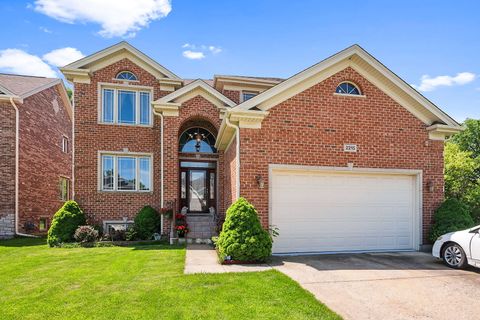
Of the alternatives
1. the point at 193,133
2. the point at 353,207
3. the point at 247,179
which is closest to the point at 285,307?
the point at 247,179

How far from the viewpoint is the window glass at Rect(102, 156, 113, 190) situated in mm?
14008

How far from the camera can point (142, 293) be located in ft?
18.7

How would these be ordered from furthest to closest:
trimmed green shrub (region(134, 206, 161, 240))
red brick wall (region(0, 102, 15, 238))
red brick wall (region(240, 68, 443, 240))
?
red brick wall (region(0, 102, 15, 238)) < trimmed green shrub (region(134, 206, 161, 240)) < red brick wall (region(240, 68, 443, 240))

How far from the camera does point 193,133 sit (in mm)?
14742

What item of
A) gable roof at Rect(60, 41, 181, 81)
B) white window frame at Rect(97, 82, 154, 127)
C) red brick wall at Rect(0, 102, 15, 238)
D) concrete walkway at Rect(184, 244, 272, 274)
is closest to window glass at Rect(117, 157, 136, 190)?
white window frame at Rect(97, 82, 154, 127)

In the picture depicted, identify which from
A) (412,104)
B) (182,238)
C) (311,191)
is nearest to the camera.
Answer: (311,191)

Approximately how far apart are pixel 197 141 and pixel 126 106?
12.1 ft

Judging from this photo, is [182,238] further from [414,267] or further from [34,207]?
[34,207]

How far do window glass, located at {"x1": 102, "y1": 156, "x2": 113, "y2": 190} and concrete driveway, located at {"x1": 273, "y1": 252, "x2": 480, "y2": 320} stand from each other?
900 centimetres

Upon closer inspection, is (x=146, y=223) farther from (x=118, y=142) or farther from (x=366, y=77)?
(x=366, y=77)

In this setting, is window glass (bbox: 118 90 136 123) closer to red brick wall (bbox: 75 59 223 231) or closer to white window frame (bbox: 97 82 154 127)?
white window frame (bbox: 97 82 154 127)

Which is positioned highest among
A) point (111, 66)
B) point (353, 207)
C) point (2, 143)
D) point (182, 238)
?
point (111, 66)

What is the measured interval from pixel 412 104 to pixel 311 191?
4.36 m

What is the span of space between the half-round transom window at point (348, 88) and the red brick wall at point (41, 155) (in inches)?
572
